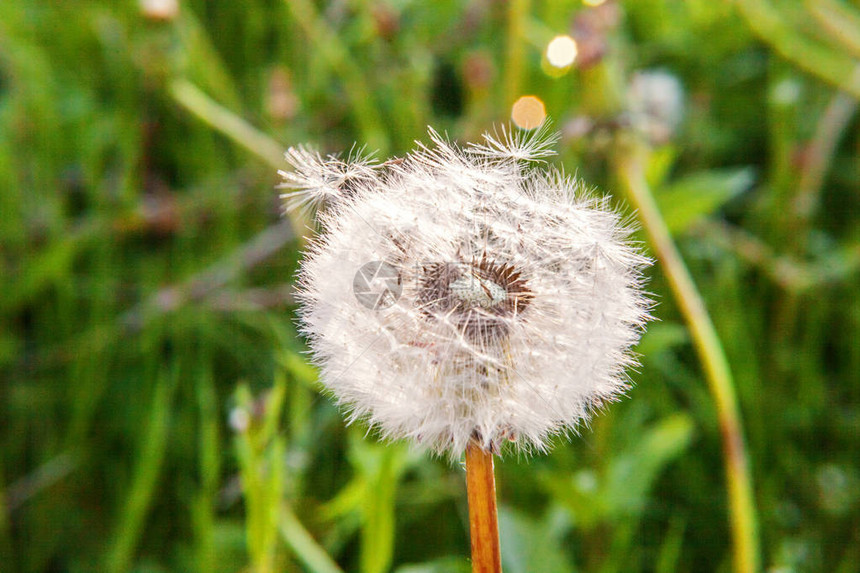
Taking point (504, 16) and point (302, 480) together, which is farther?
point (504, 16)

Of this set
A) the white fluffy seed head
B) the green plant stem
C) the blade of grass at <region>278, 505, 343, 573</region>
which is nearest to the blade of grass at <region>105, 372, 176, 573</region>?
the blade of grass at <region>278, 505, 343, 573</region>

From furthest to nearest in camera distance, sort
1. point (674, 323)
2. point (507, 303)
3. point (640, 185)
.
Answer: point (674, 323)
point (640, 185)
point (507, 303)

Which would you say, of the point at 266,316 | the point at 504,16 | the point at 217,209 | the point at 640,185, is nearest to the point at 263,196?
the point at 217,209

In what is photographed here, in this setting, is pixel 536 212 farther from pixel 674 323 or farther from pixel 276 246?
pixel 276 246

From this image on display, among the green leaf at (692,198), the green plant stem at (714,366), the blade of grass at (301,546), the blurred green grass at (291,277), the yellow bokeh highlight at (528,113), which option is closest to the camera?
the blade of grass at (301,546)

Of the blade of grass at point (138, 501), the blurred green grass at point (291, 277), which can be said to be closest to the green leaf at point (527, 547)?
the blurred green grass at point (291, 277)

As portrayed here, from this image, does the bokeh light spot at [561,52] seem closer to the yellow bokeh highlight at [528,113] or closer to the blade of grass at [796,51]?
the yellow bokeh highlight at [528,113]

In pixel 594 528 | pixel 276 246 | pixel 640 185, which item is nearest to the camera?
pixel 594 528

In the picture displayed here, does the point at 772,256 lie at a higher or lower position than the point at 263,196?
lower
